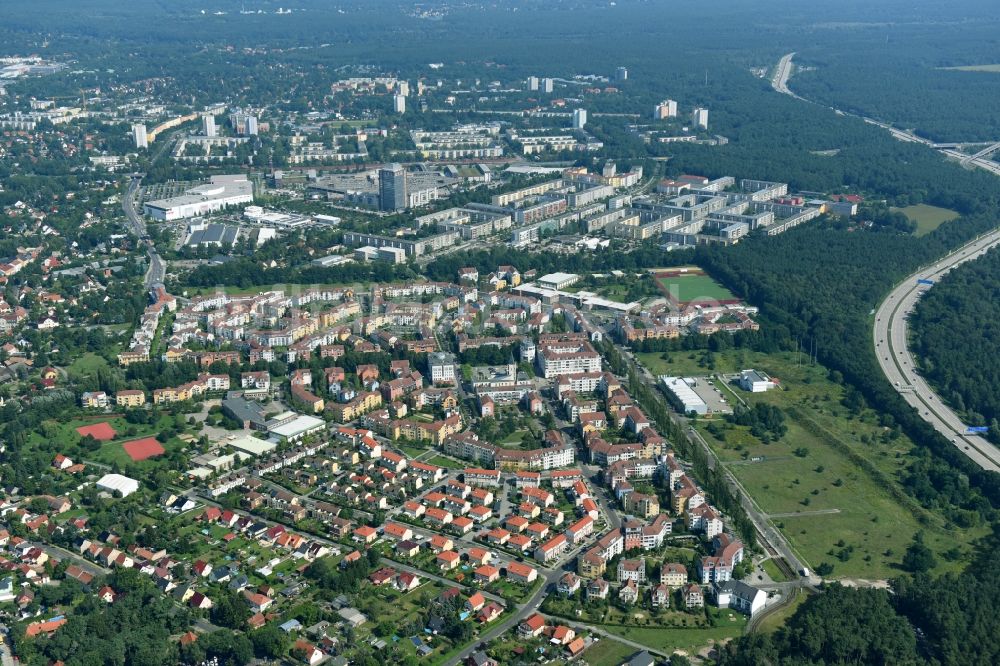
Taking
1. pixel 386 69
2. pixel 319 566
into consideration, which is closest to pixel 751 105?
pixel 386 69

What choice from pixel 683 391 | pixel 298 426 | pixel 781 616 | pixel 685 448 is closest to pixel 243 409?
pixel 298 426

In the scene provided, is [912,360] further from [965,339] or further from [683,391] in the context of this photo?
[683,391]

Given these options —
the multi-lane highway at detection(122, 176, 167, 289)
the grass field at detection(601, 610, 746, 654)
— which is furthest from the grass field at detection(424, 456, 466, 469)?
the multi-lane highway at detection(122, 176, 167, 289)

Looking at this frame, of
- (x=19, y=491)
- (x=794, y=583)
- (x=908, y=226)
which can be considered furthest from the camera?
(x=908, y=226)

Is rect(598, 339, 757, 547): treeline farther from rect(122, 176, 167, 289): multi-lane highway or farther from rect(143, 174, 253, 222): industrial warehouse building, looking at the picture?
rect(143, 174, 253, 222): industrial warehouse building

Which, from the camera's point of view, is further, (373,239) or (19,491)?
(373,239)

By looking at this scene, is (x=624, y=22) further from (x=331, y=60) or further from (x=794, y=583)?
(x=794, y=583)

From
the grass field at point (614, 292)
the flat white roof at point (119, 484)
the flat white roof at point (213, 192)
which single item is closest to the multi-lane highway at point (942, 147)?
the grass field at point (614, 292)
